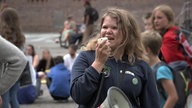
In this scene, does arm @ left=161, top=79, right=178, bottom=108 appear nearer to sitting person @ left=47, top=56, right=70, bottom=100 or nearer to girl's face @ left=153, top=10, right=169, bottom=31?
girl's face @ left=153, top=10, right=169, bottom=31

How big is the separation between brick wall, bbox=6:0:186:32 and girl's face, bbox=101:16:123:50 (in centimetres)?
3793

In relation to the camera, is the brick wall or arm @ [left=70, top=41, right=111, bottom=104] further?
the brick wall

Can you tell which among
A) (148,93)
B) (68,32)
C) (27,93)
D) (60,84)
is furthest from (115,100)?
(68,32)

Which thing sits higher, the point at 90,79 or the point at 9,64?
the point at 90,79

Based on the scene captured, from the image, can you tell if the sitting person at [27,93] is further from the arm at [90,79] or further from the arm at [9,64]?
the arm at [90,79]

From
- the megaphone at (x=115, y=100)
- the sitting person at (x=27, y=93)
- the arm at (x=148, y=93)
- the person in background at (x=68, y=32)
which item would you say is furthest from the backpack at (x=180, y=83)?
the person in background at (x=68, y=32)

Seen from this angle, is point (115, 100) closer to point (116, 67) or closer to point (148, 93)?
point (116, 67)

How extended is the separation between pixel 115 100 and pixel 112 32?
1.63ft

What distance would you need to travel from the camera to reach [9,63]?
15.9ft

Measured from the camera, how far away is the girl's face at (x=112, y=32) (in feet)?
13.2

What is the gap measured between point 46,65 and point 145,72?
10078 millimetres

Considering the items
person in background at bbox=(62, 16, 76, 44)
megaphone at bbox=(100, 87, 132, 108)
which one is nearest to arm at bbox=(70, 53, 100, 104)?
megaphone at bbox=(100, 87, 132, 108)

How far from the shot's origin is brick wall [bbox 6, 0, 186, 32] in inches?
1665

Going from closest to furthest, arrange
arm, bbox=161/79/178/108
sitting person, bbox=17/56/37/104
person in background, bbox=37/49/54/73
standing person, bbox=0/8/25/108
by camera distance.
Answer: arm, bbox=161/79/178/108, standing person, bbox=0/8/25/108, sitting person, bbox=17/56/37/104, person in background, bbox=37/49/54/73
